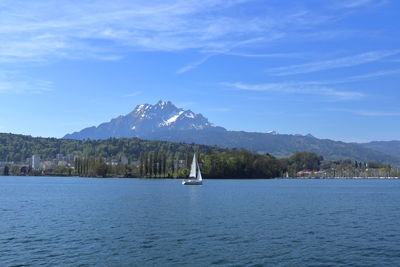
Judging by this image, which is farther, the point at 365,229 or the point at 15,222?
the point at 15,222

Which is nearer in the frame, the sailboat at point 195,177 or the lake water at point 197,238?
the lake water at point 197,238

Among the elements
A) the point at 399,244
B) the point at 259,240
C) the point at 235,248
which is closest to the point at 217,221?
the point at 259,240

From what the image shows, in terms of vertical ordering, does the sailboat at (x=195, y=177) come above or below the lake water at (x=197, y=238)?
above

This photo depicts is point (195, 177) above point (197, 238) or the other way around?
above

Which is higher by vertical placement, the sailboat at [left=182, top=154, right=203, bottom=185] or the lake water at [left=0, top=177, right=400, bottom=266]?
the sailboat at [left=182, top=154, right=203, bottom=185]

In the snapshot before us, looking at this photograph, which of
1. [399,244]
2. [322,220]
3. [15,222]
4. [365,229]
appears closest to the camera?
[399,244]

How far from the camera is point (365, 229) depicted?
171 ft

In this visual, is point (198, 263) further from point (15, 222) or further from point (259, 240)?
point (15, 222)

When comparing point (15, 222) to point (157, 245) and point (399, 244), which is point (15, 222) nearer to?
point (157, 245)

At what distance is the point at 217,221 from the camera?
56688mm

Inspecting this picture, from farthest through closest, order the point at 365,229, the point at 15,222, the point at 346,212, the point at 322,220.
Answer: the point at 346,212 < the point at 322,220 < the point at 15,222 < the point at 365,229

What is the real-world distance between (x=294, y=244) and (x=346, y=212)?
31425 mm

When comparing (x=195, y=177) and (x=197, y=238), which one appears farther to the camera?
(x=195, y=177)

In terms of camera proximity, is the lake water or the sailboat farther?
the sailboat
